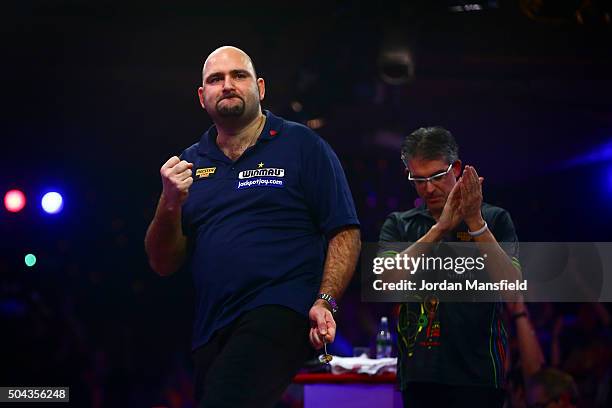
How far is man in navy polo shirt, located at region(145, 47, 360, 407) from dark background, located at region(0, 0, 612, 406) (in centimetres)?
359

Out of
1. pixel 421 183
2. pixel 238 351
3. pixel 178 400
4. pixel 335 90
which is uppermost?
pixel 335 90

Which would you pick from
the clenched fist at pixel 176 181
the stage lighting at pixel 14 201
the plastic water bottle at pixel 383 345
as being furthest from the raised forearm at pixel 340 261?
the stage lighting at pixel 14 201

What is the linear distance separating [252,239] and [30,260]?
222 inches

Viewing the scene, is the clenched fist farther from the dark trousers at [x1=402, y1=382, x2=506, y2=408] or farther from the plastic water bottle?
the plastic water bottle

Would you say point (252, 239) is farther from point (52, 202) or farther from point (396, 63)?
point (52, 202)

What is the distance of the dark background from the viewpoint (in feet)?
23.2

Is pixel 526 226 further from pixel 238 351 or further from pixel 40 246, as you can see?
pixel 238 351

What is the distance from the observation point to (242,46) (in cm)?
764

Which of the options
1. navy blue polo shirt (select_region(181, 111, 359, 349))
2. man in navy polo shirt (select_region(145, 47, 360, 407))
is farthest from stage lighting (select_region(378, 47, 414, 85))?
navy blue polo shirt (select_region(181, 111, 359, 349))

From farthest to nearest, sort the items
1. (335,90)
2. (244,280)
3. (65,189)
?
1. (65,189)
2. (335,90)
3. (244,280)

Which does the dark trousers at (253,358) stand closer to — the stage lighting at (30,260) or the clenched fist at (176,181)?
the clenched fist at (176,181)

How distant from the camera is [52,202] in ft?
23.9

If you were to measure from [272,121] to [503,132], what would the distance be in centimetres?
638

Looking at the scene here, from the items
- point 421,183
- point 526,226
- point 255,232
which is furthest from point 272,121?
point 526,226
